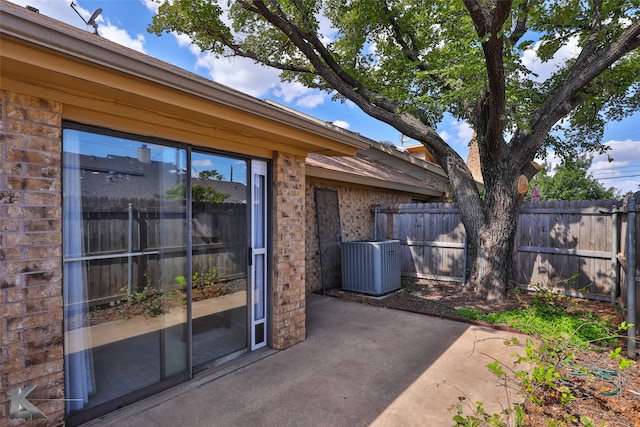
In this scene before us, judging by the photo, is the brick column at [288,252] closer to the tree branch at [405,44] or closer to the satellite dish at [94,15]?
the satellite dish at [94,15]

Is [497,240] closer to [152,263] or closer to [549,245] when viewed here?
[549,245]

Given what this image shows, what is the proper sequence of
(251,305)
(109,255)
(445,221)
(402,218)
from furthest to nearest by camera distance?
1. (402,218)
2. (445,221)
3. (251,305)
4. (109,255)

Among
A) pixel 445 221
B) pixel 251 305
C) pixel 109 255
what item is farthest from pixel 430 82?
pixel 109 255

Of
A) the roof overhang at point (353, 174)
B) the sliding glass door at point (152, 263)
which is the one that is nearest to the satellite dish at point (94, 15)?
the sliding glass door at point (152, 263)

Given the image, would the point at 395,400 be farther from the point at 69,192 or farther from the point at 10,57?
the point at 10,57

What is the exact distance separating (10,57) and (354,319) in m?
5.01

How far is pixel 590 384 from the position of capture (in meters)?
3.23

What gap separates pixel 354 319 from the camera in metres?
5.40

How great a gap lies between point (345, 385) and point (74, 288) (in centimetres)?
258

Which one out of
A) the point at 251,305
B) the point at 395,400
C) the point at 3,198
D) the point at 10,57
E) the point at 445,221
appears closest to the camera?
the point at 10,57

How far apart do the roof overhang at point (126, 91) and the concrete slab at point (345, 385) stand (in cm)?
245

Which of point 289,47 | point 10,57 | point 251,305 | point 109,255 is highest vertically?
point 289,47

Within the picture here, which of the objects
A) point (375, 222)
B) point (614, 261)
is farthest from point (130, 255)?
point (614, 261)

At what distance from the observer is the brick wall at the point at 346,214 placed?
6.98 meters
